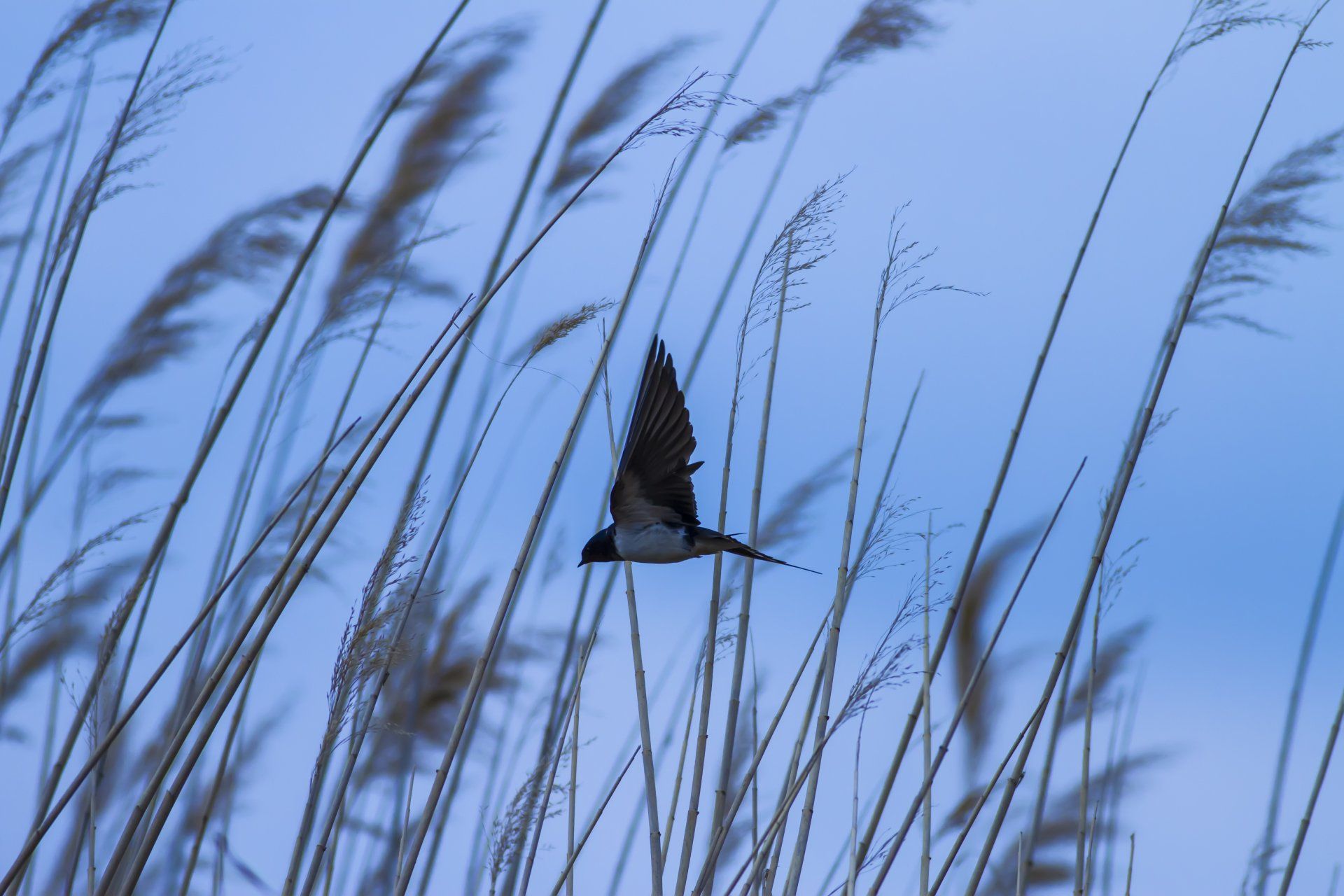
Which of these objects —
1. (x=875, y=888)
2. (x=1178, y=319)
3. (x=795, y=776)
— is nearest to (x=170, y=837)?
(x=795, y=776)

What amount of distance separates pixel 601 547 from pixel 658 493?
0.46 ft

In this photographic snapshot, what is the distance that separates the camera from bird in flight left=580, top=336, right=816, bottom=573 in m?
1.91

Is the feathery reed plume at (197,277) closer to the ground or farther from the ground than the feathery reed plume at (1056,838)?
farther from the ground

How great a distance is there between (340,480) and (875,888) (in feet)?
3.05

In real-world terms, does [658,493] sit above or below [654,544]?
above

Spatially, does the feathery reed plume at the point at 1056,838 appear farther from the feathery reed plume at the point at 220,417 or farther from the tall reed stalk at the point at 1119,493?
the feathery reed plume at the point at 220,417

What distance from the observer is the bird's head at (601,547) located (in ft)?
6.55

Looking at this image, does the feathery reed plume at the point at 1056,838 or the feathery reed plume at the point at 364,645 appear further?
the feathery reed plume at the point at 1056,838

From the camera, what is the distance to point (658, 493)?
199 centimetres

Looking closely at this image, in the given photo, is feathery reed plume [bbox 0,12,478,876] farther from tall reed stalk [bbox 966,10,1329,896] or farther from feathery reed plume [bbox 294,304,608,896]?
tall reed stalk [bbox 966,10,1329,896]

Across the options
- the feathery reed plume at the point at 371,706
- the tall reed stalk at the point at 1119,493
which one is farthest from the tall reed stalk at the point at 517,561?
the tall reed stalk at the point at 1119,493

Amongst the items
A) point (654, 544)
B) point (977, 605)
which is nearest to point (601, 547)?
point (654, 544)

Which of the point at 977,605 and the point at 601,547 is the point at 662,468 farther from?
the point at 977,605

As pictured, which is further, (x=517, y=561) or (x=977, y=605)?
(x=977, y=605)
